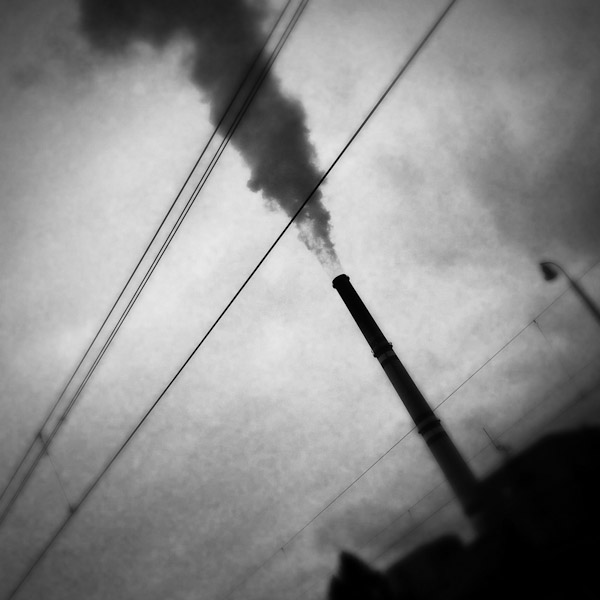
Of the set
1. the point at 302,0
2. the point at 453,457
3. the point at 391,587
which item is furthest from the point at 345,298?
the point at 391,587

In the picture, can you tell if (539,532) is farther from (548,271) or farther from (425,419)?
(548,271)

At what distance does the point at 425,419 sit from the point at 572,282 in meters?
5.72

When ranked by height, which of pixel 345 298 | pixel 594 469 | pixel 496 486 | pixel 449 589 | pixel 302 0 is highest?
pixel 345 298

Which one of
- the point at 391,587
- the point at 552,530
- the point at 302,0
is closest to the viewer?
the point at 302,0

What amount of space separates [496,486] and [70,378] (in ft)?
40.8

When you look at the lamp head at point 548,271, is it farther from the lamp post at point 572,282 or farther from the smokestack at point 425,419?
the smokestack at point 425,419

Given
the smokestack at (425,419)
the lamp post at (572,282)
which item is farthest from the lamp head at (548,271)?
the smokestack at (425,419)

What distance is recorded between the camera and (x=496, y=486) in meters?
13.9

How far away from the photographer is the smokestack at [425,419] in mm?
12797

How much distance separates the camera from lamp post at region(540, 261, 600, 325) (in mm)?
9891

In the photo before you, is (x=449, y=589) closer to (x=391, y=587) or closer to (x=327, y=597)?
(x=391, y=587)

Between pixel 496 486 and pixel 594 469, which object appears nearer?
pixel 594 469

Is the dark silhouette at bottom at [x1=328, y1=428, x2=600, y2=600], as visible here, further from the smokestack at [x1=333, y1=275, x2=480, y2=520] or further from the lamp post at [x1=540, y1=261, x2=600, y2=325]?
the lamp post at [x1=540, y1=261, x2=600, y2=325]

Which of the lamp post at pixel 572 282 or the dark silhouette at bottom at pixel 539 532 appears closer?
the lamp post at pixel 572 282
